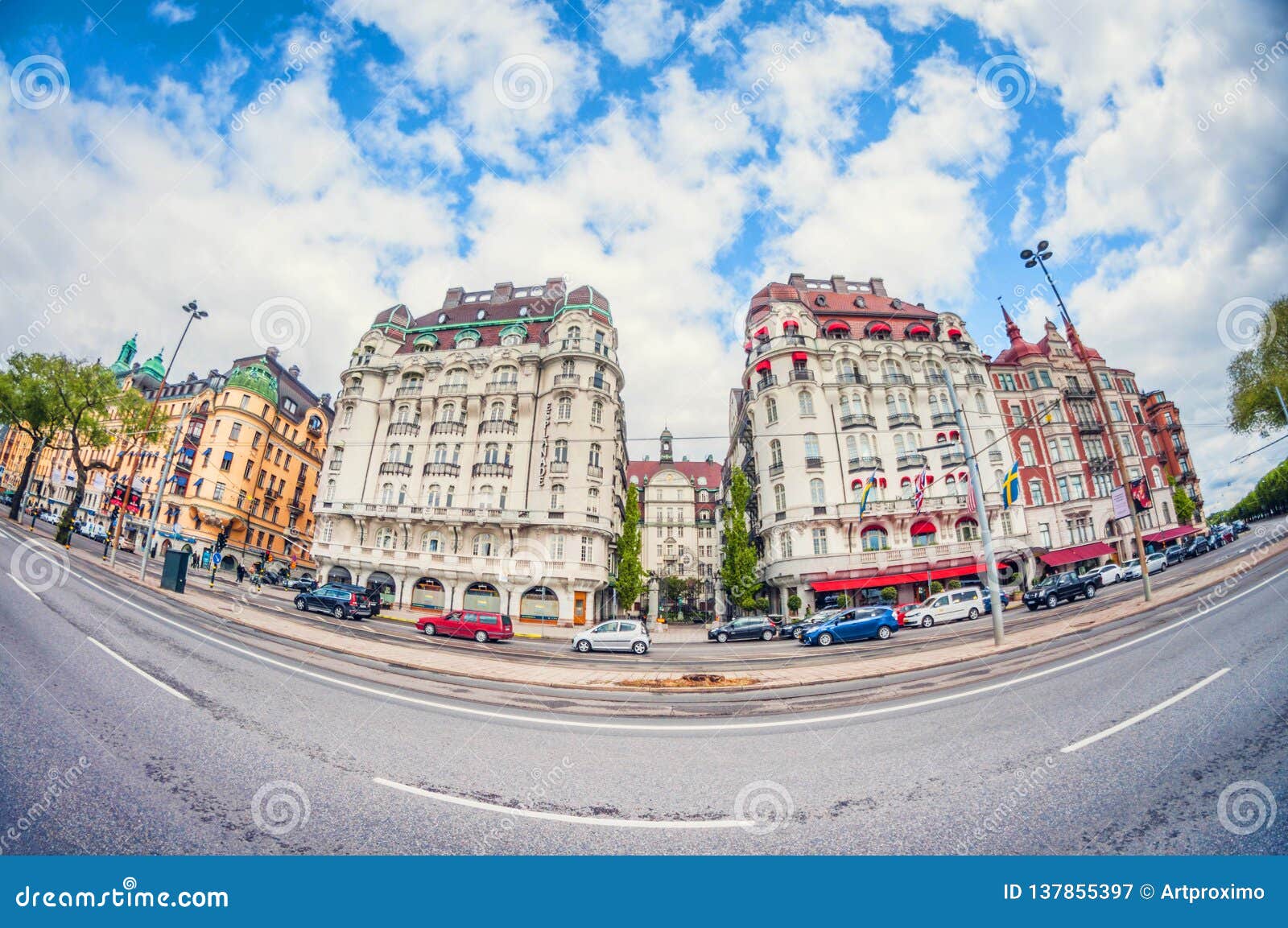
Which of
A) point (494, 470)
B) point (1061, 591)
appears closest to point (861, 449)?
point (1061, 591)

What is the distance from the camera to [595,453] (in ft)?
112

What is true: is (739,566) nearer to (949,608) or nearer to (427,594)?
(949,608)

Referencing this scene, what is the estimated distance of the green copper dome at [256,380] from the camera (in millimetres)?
46812

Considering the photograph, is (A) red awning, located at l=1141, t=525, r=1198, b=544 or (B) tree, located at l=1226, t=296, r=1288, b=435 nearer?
(B) tree, located at l=1226, t=296, r=1288, b=435

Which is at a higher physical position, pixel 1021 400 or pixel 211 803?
pixel 1021 400

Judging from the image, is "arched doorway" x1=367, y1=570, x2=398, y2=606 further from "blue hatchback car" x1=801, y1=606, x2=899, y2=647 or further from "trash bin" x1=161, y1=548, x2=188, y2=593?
"blue hatchback car" x1=801, y1=606, x2=899, y2=647

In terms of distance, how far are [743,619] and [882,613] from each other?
788 centimetres

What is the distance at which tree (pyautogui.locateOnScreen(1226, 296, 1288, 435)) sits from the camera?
14555 mm

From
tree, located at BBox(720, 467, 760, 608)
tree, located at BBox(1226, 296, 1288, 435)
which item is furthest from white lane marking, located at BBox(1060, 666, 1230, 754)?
tree, located at BBox(720, 467, 760, 608)

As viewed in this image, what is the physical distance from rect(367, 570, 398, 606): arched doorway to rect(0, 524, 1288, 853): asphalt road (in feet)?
83.6

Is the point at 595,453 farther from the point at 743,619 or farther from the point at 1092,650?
the point at 1092,650

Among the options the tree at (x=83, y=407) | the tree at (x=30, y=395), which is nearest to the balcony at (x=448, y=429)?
the tree at (x=83, y=407)

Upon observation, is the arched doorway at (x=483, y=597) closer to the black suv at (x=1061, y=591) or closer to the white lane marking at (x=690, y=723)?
the white lane marking at (x=690, y=723)

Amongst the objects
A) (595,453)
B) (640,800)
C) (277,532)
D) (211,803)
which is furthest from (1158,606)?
(277,532)
